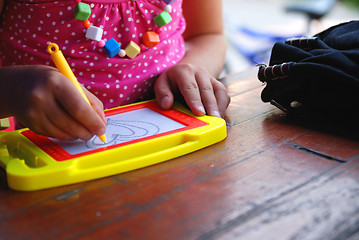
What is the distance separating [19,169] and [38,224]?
0.29 ft

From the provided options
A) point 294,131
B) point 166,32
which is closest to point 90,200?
point 294,131

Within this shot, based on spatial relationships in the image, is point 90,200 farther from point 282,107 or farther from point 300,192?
point 282,107

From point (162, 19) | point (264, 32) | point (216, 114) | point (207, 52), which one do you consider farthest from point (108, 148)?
point (264, 32)

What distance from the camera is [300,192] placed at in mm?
390

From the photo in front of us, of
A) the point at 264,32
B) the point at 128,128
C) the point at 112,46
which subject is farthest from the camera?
the point at 264,32

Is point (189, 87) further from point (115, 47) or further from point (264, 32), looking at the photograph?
point (264, 32)

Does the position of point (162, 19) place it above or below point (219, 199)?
above

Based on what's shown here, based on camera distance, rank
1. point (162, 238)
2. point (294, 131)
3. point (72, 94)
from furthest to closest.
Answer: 1. point (294, 131)
2. point (72, 94)
3. point (162, 238)

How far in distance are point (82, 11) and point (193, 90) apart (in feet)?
0.67

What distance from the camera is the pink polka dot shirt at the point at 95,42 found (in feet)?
2.09

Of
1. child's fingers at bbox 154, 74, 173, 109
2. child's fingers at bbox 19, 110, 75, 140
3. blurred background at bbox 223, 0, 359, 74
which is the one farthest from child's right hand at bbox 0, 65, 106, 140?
blurred background at bbox 223, 0, 359, 74

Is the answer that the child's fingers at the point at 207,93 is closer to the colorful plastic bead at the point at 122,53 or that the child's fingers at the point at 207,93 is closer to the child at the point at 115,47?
the child at the point at 115,47

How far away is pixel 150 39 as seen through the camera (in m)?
0.67

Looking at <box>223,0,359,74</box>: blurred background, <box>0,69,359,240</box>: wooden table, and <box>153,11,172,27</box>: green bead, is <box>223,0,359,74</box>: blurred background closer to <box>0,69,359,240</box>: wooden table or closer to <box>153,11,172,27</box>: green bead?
<box>153,11,172,27</box>: green bead
